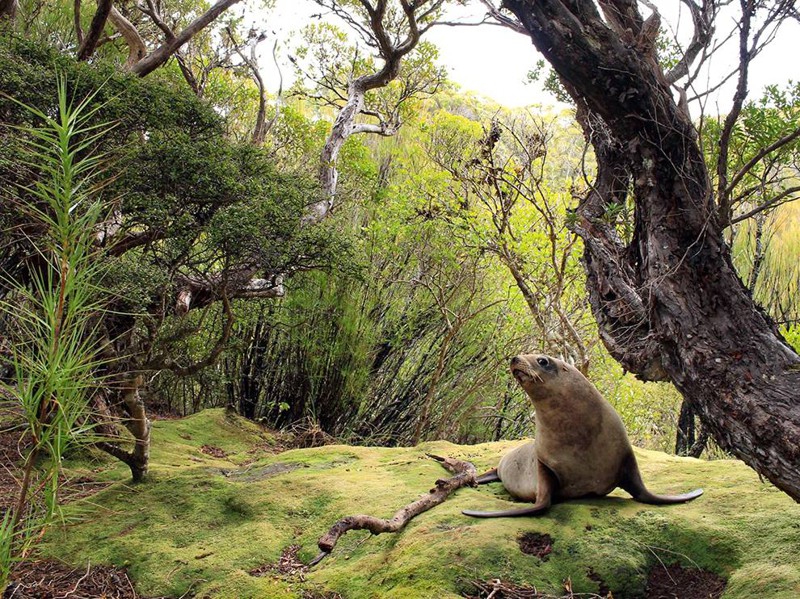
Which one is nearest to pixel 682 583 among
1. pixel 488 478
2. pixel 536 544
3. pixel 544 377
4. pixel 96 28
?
pixel 536 544

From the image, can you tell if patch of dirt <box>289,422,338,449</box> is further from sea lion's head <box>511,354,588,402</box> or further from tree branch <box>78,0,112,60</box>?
tree branch <box>78,0,112,60</box>

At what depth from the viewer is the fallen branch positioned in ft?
11.1

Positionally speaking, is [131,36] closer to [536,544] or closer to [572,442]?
[572,442]

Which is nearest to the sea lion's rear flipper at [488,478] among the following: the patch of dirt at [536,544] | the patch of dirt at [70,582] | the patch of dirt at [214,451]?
the patch of dirt at [536,544]

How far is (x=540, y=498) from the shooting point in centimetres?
375

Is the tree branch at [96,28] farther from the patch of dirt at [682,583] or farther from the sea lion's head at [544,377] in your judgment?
the patch of dirt at [682,583]

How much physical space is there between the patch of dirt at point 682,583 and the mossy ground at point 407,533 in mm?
49

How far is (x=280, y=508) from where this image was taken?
453 cm

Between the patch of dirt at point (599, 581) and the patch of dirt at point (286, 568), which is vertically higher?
the patch of dirt at point (599, 581)

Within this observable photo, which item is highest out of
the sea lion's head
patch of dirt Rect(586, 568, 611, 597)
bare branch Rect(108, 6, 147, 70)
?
bare branch Rect(108, 6, 147, 70)

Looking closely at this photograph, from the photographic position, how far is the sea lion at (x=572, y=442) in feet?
12.4

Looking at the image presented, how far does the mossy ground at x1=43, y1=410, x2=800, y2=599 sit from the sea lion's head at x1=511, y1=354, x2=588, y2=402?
645mm

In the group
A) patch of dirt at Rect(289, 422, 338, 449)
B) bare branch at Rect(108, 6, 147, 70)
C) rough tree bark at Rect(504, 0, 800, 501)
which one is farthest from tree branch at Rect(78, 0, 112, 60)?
rough tree bark at Rect(504, 0, 800, 501)

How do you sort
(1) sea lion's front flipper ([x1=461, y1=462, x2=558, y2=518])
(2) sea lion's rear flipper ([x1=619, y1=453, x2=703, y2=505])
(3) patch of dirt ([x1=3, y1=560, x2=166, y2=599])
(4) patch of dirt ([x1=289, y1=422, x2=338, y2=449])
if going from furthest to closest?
(4) patch of dirt ([x1=289, y1=422, x2=338, y2=449]) → (2) sea lion's rear flipper ([x1=619, y1=453, x2=703, y2=505]) → (1) sea lion's front flipper ([x1=461, y1=462, x2=558, y2=518]) → (3) patch of dirt ([x1=3, y1=560, x2=166, y2=599])
